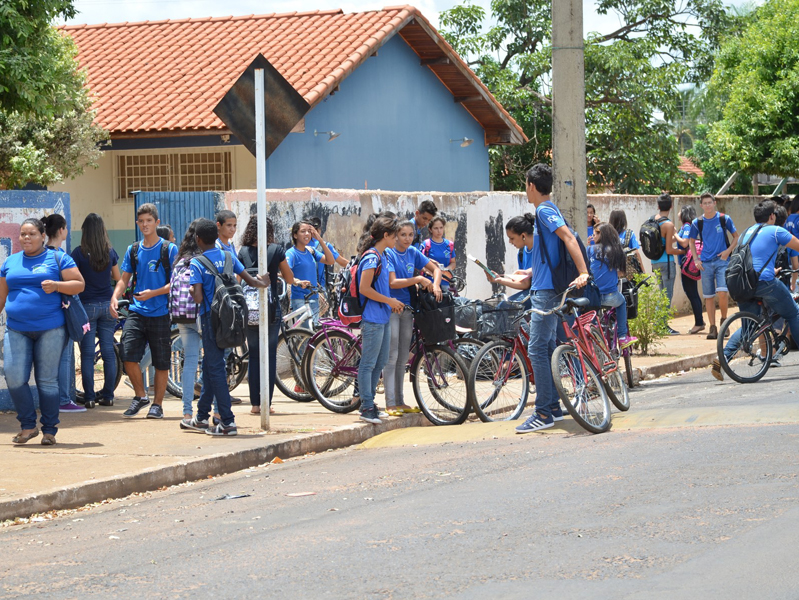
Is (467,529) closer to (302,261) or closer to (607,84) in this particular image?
(302,261)

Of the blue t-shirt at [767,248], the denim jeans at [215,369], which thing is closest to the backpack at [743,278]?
the blue t-shirt at [767,248]

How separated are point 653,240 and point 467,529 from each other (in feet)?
41.1

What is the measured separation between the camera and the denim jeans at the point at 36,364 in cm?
934

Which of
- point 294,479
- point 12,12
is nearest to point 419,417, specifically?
point 294,479

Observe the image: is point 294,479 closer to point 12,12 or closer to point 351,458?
point 351,458

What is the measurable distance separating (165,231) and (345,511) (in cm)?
579

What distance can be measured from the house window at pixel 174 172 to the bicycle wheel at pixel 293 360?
11.4 m

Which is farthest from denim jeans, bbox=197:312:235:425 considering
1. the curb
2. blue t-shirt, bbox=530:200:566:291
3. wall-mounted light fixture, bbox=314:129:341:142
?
wall-mounted light fixture, bbox=314:129:341:142

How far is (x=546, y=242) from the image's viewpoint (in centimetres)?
955

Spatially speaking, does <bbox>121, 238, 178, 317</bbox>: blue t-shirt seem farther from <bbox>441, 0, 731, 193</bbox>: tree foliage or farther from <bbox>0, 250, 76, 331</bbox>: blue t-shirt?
<bbox>441, 0, 731, 193</bbox>: tree foliage

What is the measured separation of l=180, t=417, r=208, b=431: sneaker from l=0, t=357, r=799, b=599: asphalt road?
4.47ft

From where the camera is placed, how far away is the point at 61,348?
31.1ft

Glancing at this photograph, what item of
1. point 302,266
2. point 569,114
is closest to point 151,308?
point 302,266

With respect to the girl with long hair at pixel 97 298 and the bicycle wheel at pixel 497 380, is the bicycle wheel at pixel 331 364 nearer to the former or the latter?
the bicycle wheel at pixel 497 380
